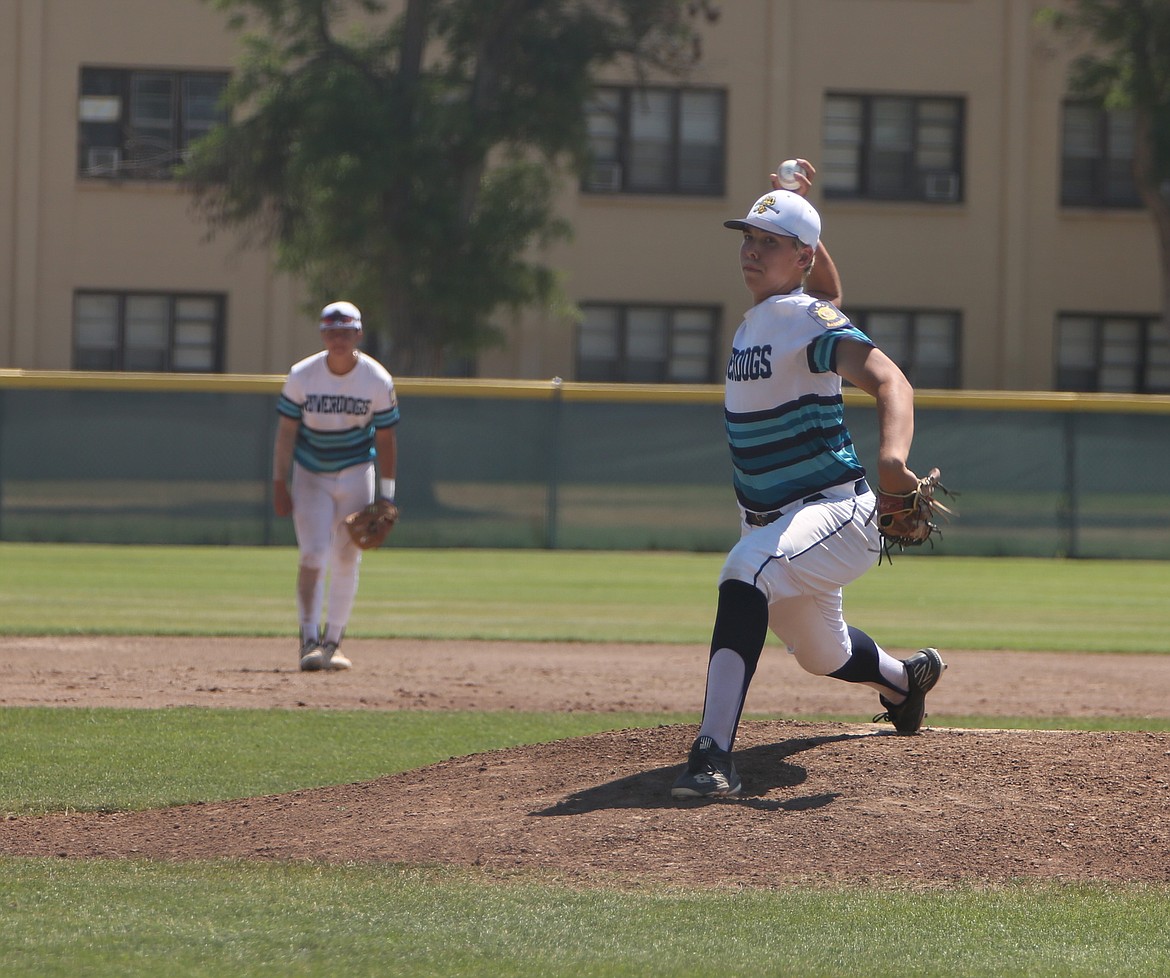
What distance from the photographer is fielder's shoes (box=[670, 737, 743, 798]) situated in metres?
4.95

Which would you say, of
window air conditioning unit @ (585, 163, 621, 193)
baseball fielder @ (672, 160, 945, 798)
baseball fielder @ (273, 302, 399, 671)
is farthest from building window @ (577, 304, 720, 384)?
baseball fielder @ (672, 160, 945, 798)

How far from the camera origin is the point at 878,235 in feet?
98.8

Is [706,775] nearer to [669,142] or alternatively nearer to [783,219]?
[783,219]

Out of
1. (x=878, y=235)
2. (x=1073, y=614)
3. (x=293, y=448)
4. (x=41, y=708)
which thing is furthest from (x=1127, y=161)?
(x=41, y=708)

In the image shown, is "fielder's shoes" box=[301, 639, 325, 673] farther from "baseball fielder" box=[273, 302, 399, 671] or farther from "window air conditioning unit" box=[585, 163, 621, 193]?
"window air conditioning unit" box=[585, 163, 621, 193]

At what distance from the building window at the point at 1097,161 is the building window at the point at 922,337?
3183 mm

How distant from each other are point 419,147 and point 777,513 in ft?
64.9

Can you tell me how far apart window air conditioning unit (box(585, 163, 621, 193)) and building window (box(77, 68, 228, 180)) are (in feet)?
21.7

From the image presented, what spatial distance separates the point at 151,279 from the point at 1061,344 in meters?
16.5

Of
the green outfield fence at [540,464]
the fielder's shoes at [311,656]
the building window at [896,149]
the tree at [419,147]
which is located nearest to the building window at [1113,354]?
the building window at [896,149]

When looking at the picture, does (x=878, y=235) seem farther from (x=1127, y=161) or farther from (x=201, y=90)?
(x=201, y=90)

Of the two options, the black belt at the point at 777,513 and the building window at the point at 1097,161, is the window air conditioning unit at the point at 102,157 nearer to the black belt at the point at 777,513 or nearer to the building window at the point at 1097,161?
the building window at the point at 1097,161

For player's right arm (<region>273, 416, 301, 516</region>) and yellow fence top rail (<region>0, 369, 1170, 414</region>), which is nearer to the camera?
player's right arm (<region>273, 416, 301, 516</region>)

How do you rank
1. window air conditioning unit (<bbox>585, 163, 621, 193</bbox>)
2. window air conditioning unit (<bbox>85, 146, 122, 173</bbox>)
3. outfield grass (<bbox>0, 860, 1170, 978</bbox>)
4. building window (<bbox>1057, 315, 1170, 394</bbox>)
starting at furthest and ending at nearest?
1. building window (<bbox>1057, 315, 1170, 394</bbox>)
2. window air conditioning unit (<bbox>585, 163, 621, 193</bbox>)
3. window air conditioning unit (<bbox>85, 146, 122, 173</bbox>)
4. outfield grass (<bbox>0, 860, 1170, 978</bbox>)
